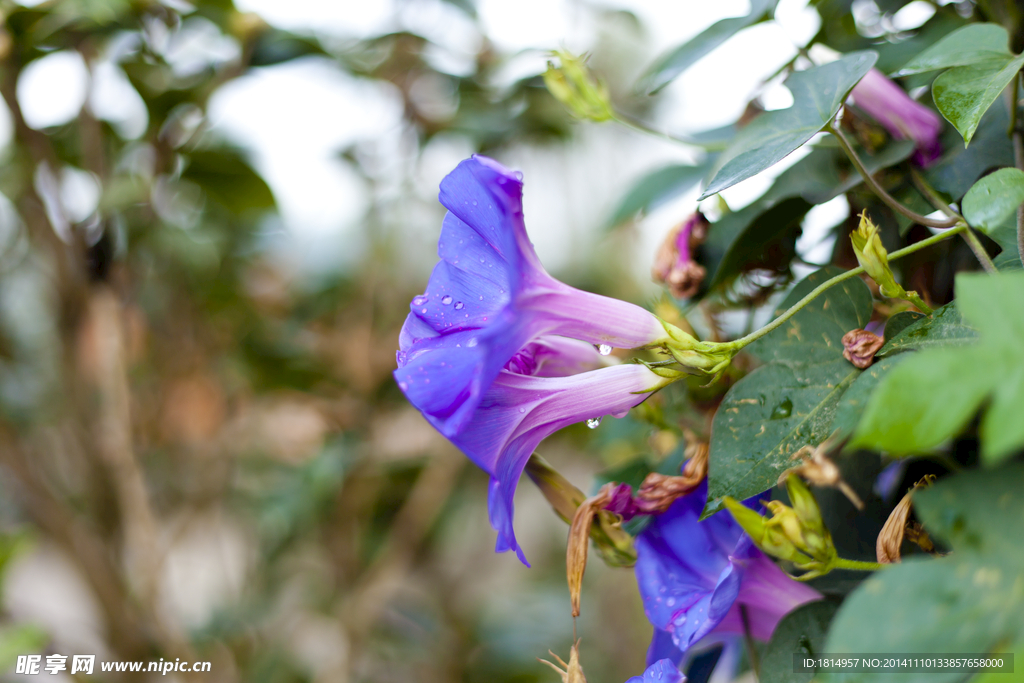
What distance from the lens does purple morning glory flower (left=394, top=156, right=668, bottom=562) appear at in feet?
0.91

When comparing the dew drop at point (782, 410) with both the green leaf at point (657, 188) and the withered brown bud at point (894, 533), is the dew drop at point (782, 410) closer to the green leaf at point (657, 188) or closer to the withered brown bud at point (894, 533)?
the withered brown bud at point (894, 533)

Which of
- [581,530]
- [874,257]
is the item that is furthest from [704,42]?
[581,530]

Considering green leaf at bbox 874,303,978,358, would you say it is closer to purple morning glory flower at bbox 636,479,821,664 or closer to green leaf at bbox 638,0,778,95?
purple morning glory flower at bbox 636,479,821,664

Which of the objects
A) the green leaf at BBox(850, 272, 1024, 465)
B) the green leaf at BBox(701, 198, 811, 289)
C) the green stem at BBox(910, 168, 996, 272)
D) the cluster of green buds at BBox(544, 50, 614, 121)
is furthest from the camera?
the cluster of green buds at BBox(544, 50, 614, 121)

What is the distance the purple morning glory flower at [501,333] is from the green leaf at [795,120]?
8cm

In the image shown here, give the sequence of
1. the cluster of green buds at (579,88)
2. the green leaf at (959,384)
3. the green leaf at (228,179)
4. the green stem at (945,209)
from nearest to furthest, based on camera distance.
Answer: the green leaf at (959,384)
the green stem at (945,209)
the cluster of green buds at (579,88)
the green leaf at (228,179)

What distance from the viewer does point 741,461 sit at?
29cm

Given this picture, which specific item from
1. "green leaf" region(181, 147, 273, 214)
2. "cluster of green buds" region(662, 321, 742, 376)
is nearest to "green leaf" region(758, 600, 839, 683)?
"cluster of green buds" region(662, 321, 742, 376)

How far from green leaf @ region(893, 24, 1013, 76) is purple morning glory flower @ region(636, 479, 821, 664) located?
23 cm

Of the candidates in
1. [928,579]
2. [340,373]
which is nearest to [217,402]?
[340,373]

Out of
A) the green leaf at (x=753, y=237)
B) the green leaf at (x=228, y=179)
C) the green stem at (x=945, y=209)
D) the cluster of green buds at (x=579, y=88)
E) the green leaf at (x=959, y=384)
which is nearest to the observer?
the green leaf at (x=959, y=384)

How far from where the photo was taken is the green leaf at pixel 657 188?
55cm

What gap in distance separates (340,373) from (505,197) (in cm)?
98

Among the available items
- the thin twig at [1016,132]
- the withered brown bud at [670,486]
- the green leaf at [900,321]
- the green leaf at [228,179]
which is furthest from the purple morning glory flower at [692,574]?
the green leaf at [228,179]
